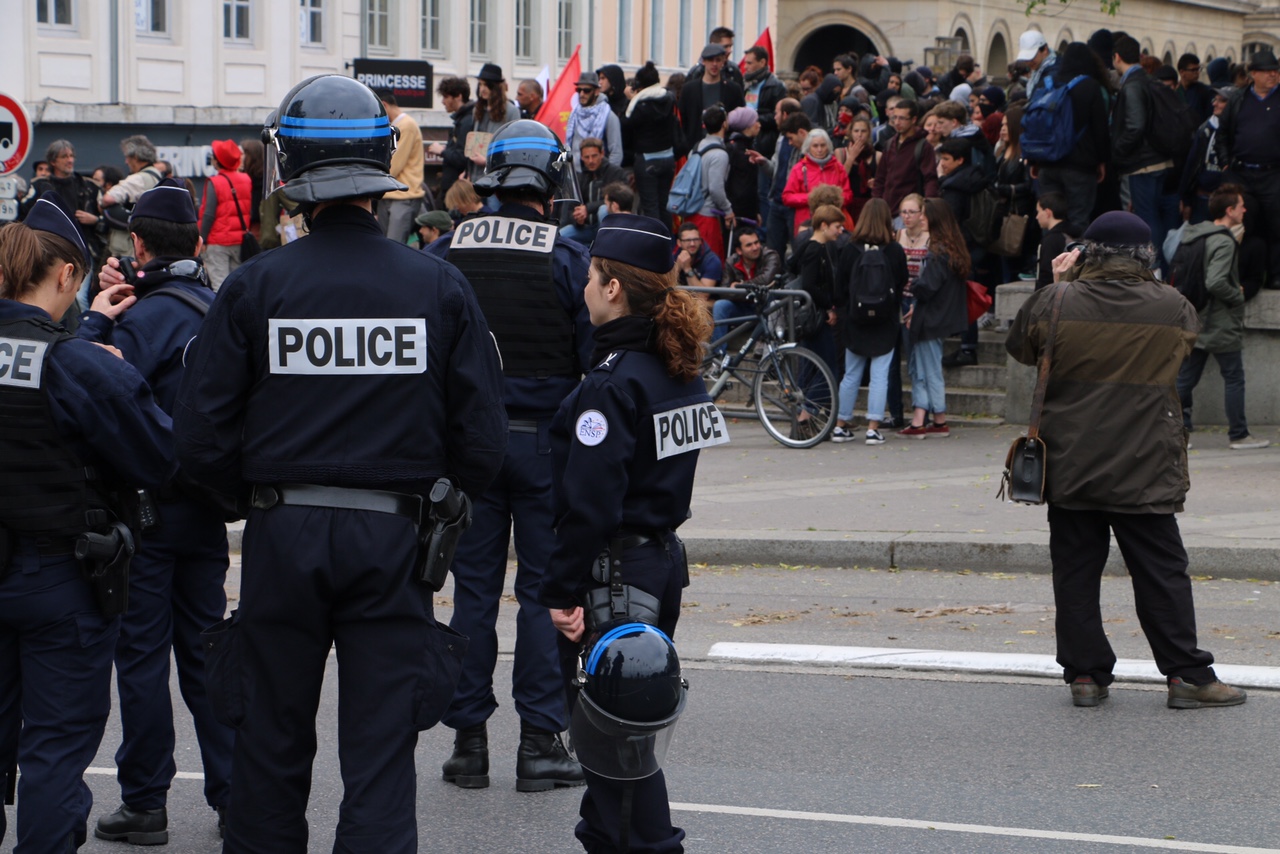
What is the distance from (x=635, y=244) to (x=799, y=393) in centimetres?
900

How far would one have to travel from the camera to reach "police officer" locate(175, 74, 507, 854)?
388 cm

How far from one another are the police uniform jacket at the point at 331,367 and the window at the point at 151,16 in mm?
24177

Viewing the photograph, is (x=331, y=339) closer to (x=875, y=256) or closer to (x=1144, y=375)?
(x=1144, y=375)

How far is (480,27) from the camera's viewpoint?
114 feet

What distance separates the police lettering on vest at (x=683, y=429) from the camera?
14.8ft

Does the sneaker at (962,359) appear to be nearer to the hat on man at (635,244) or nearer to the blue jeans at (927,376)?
the blue jeans at (927,376)

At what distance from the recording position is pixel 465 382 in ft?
13.1

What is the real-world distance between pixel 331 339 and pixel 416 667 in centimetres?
76

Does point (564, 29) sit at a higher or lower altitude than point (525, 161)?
higher

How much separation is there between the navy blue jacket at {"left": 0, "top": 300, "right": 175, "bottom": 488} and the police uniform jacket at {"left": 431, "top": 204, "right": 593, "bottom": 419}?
147 centimetres

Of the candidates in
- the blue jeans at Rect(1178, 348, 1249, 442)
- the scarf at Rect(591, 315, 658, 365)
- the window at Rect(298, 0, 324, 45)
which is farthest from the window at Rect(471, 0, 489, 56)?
the scarf at Rect(591, 315, 658, 365)

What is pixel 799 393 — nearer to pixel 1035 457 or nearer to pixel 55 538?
pixel 1035 457

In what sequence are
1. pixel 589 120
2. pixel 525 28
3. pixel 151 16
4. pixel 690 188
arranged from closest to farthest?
pixel 690 188 < pixel 589 120 < pixel 151 16 < pixel 525 28

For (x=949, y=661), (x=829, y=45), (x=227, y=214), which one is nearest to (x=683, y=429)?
(x=949, y=661)
